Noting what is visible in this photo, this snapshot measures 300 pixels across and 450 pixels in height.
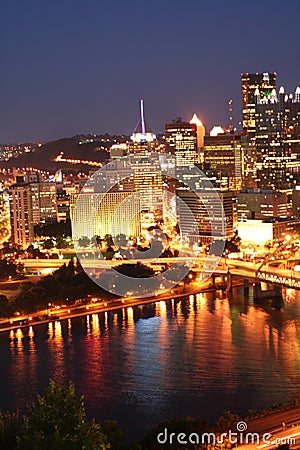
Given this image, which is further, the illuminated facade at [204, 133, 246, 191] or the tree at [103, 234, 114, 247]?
the illuminated facade at [204, 133, 246, 191]

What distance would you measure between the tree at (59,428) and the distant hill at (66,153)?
26.4 meters

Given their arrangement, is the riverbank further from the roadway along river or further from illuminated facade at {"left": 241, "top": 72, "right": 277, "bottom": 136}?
illuminated facade at {"left": 241, "top": 72, "right": 277, "bottom": 136}

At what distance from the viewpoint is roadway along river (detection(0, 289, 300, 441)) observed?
5520mm

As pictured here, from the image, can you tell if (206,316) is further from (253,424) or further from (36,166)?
(36,166)

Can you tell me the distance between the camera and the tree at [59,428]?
150 inches

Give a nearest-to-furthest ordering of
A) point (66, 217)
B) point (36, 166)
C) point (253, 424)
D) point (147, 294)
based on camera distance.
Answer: point (253, 424), point (147, 294), point (66, 217), point (36, 166)

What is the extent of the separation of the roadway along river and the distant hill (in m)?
22.6

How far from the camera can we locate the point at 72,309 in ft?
28.8

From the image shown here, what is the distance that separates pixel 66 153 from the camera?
34.5 metres

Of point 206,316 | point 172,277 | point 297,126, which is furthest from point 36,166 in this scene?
point 206,316

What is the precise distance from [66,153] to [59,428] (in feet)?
101

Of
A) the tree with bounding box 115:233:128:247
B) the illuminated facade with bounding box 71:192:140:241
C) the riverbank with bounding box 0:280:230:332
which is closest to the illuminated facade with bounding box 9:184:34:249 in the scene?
the illuminated facade with bounding box 71:192:140:241

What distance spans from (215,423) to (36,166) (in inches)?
1152

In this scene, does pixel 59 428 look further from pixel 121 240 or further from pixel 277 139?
pixel 277 139
